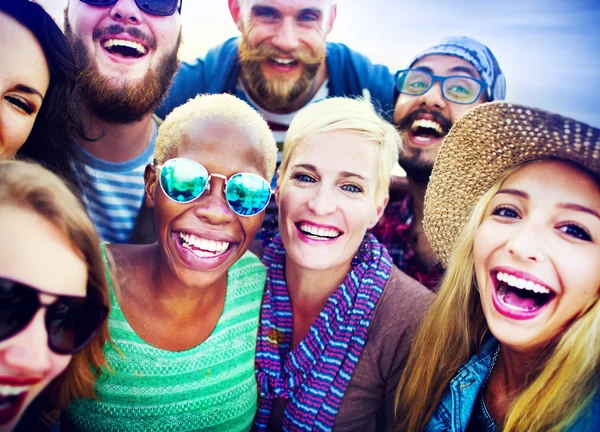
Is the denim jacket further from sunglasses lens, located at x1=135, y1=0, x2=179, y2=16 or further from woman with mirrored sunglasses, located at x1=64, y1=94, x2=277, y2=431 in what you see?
sunglasses lens, located at x1=135, y1=0, x2=179, y2=16

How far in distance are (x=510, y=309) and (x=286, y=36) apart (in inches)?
87.2

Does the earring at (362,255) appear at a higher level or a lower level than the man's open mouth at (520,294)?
lower

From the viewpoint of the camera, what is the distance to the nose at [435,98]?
260 cm

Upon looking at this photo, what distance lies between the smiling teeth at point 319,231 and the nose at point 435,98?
3.45 feet

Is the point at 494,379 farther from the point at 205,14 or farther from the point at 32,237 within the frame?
the point at 205,14

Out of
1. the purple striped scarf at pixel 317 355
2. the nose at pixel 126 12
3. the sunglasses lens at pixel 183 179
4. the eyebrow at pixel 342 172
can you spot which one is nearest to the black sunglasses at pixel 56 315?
the sunglasses lens at pixel 183 179

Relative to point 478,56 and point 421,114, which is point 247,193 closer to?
point 421,114

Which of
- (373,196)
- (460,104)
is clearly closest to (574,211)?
(373,196)

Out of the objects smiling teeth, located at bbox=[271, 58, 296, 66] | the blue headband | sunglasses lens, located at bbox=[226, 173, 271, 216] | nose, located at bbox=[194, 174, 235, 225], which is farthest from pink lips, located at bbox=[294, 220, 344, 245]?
smiling teeth, located at bbox=[271, 58, 296, 66]

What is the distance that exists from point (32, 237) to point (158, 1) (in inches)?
56.2

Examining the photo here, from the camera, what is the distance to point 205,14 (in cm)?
237

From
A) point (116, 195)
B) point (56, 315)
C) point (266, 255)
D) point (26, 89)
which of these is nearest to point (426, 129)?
point (266, 255)

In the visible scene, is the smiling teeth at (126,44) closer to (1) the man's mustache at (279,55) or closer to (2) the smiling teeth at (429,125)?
(1) the man's mustache at (279,55)

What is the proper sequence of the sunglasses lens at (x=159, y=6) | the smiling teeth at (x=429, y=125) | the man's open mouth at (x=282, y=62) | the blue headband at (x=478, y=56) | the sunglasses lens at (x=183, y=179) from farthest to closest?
the man's open mouth at (x=282, y=62)
the smiling teeth at (x=429, y=125)
the blue headband at (x=478, y=56)
the sunglasses lens at (x=159, y=6)
the sunglasses lens at (x=183, y=179)
